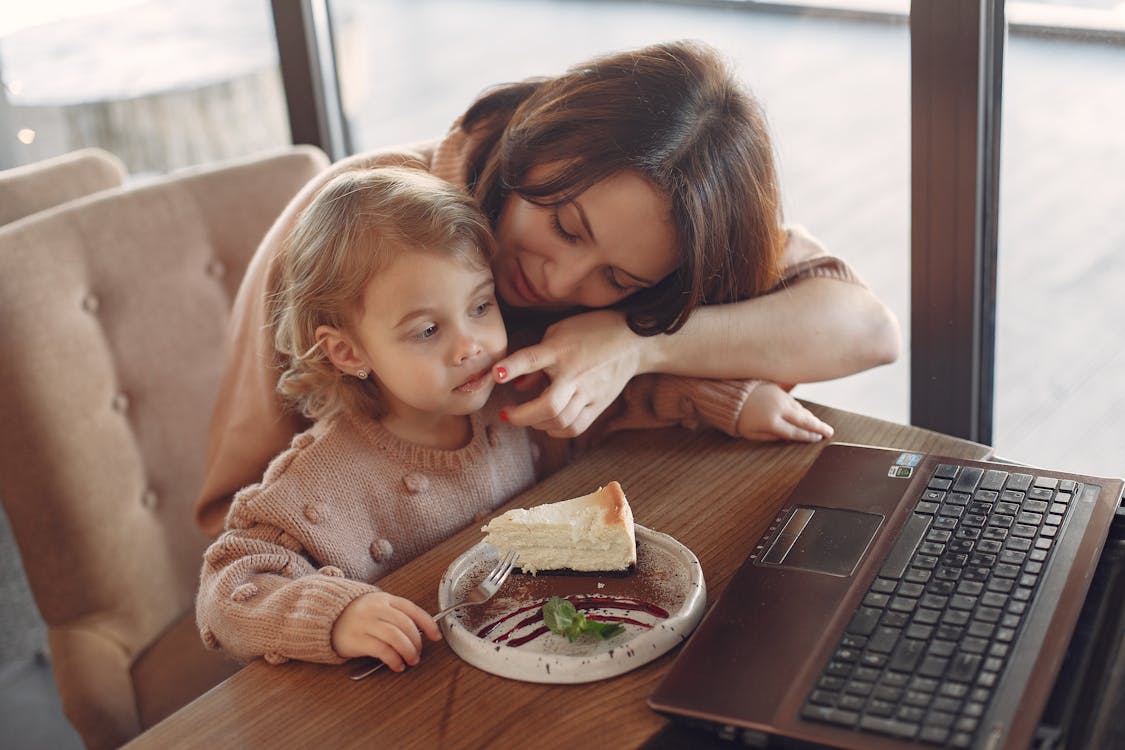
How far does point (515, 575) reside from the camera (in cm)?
104

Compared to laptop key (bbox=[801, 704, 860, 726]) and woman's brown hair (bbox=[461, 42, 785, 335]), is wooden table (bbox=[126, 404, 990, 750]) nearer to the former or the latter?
laptop key (bbox=[801, 704, 860, 726])

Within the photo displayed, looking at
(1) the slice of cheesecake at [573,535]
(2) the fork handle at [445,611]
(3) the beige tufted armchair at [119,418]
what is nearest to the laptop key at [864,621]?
(1) the slice of cheesecake at [573,535]

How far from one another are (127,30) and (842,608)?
7.41 feet

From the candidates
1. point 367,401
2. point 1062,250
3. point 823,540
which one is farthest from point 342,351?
point 1062,250

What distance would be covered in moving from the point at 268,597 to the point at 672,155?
1.96 feet

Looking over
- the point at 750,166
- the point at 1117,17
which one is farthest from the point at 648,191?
the point at 1117,17

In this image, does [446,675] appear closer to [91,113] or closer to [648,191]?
[648,191]

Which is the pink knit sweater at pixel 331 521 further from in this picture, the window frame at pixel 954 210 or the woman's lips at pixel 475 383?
the window frame at pixel 954 210

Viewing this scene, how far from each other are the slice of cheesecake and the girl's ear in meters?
0.26

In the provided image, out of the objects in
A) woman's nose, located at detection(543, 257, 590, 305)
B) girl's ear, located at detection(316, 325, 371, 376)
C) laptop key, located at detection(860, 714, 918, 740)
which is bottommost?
laptop key, located at detection(860, 714, 918, 740)

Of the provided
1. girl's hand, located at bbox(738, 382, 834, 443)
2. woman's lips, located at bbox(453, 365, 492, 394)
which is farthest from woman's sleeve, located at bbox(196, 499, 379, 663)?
girl's hand, located at bbox(738, 382, 834, 443)

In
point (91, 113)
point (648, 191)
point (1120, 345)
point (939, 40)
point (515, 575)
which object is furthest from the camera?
point (91, 113)

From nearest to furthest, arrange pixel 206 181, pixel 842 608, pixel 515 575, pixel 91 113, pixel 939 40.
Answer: pixel 842 608
pixel 515 575
pixel 939 40
pixel 206 181
pixel 91 113

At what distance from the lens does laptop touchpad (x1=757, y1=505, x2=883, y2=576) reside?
0.98 meters
